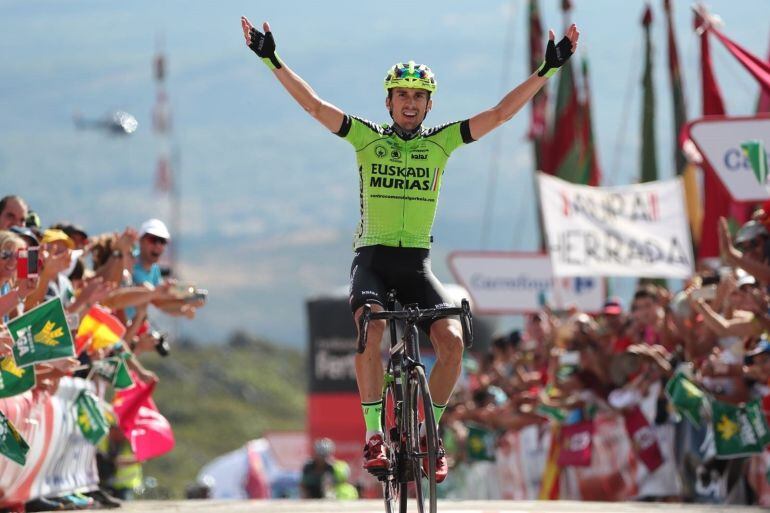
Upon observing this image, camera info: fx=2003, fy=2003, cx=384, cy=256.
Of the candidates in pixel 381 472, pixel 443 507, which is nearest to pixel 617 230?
pixel 443 507

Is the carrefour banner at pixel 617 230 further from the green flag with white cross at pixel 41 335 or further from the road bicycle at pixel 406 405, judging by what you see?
the road bicycle at pixel 406 405

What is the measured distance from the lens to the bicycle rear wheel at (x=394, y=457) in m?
11.3

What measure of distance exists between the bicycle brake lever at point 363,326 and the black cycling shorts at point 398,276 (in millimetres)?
217

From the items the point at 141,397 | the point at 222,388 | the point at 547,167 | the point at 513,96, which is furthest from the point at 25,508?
the point at 222,388

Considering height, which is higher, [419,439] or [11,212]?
[11,212]

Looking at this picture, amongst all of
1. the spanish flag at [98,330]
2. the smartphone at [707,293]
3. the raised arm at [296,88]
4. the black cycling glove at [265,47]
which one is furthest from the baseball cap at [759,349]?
the black cycling glove at [265,47]

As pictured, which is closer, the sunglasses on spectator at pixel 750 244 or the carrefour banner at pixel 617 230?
the sunglasses on spectator at pixel 750 244

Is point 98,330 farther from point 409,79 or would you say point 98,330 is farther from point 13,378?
point 409,79

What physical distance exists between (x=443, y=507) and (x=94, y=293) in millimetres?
2946

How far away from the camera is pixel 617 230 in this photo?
70.2ft

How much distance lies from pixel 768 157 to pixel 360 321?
21.5ft

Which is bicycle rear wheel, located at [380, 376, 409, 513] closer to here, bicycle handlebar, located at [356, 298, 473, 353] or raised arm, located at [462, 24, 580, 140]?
bicycle handlebar, located at [356, 298, 473, 353]

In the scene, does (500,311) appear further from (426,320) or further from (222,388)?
(222,388)

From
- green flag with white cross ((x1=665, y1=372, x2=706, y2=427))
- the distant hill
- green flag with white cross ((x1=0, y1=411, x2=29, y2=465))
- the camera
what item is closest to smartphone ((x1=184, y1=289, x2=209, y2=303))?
the camera
